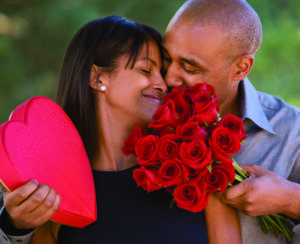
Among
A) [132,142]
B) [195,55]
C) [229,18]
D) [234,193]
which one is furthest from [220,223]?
[229,18]

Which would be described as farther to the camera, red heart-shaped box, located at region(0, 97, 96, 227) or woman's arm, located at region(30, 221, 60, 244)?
woman's arm, located at region(30, 221, 60, 244)

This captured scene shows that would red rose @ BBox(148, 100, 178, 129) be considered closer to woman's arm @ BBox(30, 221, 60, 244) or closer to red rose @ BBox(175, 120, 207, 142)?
red rose @ BBox(175, 120, 207, 142)

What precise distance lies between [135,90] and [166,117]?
1.26ft

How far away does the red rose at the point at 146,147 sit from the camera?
1.56m

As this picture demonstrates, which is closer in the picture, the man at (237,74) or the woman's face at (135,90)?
the woman's face at (135,90)

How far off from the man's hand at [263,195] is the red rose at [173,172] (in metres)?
0.27

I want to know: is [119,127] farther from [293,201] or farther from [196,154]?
[293,201]

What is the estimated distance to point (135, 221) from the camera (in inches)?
69.2

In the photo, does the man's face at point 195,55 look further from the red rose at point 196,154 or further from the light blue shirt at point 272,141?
the red rose at point 196,154

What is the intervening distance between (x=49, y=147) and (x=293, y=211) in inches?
42.4

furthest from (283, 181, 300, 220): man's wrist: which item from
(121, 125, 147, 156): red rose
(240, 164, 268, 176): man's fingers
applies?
(121, 125, 147, 156): red rose

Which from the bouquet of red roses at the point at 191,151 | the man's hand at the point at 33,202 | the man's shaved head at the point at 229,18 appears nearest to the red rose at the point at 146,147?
the bouquet of red roses at the point at 191,151

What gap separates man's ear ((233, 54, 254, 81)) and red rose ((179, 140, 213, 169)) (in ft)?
2.98

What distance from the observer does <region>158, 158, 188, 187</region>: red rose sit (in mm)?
1489
